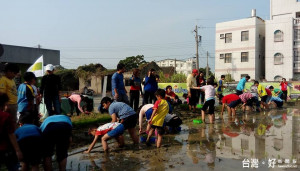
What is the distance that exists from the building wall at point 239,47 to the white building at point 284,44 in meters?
1.43

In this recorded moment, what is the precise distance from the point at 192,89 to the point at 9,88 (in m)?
7.49

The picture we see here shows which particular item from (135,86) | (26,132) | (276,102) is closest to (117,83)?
(135,86)

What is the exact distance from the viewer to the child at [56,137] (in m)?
4.04

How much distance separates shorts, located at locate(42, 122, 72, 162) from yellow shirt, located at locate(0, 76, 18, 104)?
6.91 feet

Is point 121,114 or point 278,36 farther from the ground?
point 278,36

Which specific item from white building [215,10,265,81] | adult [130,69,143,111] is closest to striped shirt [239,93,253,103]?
adult [130,69,143,111]

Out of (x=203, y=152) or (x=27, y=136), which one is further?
(x=203, y=152)

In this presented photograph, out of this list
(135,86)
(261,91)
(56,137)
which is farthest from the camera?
(261,91)

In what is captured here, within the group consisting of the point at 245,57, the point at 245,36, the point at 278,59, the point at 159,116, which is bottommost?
the point at 159,116

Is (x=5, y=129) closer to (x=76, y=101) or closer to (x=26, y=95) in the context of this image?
(x=26, y=95)

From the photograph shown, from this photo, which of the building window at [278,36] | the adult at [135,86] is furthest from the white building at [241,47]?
the adult at [135,86]

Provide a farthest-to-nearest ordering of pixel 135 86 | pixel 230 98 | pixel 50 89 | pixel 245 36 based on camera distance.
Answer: pixel 245 36
pixel 230 98
pixel 135 86
pixel 50 89

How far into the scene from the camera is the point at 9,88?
18.3 feet

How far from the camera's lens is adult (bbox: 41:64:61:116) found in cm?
711
